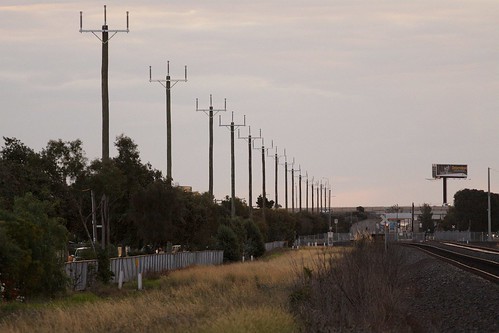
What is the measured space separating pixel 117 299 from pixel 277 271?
53.3 ft

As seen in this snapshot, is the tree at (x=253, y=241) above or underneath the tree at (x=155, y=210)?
underneath

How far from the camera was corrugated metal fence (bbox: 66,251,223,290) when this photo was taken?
41781mm

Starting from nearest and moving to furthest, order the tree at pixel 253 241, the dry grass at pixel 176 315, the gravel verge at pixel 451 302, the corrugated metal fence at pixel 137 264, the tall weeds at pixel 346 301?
the dry grass at pixel 176 315 < the tall weeds at pixel 346 301 < the gravel verge at pixel 451 302 < the corrugated metal fence at pixel 137 264 < the tree at pixel 253 241

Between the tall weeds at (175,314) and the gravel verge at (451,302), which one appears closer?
the tall weeds at (175,314)

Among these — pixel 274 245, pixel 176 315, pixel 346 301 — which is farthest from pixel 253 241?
pixel 176 315

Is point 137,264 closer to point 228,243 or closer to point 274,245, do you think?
point 228,243

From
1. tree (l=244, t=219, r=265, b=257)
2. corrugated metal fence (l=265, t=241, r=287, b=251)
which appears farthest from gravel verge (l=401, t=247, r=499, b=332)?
corrugated metal fence (l=265, t=241, r=287, b=251)

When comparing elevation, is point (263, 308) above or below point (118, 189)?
below

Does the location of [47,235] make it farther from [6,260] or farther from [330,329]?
[330,329]

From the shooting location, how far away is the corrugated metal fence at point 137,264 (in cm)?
4178

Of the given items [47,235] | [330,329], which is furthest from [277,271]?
[330,329]

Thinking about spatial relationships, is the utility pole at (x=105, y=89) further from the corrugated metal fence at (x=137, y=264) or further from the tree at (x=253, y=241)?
the tree at (x=253, y=241)

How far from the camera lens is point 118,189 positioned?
2174 inches

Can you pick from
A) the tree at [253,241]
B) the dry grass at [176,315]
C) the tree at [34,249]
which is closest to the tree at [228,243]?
the tree at [253,241]
